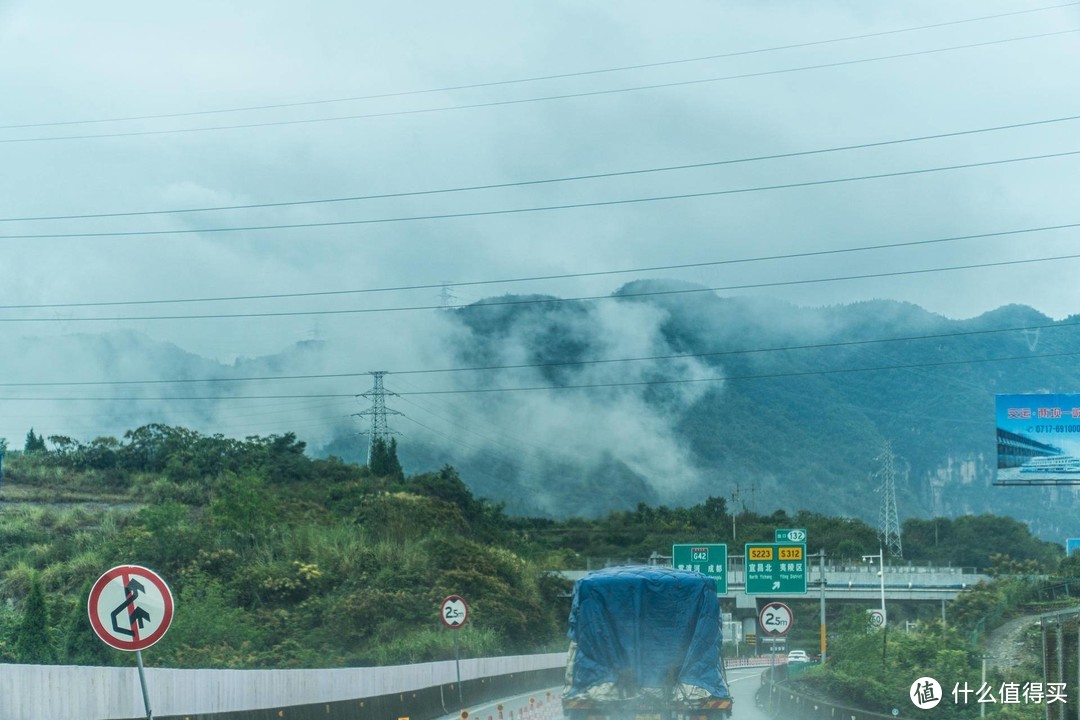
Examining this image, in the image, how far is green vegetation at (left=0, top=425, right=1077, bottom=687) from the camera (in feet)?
174

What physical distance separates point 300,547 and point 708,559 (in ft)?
96.4

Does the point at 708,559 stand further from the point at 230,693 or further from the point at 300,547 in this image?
the point at 230,693

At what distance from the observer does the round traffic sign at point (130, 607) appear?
15.7 metres

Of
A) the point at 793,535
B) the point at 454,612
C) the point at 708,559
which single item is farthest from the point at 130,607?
the point at 793,535

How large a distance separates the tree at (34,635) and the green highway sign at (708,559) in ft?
86.8

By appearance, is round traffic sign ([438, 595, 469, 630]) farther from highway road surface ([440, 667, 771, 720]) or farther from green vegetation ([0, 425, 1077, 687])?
green vegetation ([0, 425, 1077, 687])

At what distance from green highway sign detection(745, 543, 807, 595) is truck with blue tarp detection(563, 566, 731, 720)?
1115 inches

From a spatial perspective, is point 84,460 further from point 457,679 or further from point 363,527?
point 457,679

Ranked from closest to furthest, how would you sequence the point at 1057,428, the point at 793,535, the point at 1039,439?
1. the point at 793,535
2. the point at 1057,428
3. the point at 1039,439

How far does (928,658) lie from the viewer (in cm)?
3994

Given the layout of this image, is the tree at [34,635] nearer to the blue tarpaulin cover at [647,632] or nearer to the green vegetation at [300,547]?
the green vegetation at [300,547]

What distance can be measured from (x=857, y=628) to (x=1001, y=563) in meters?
37.9

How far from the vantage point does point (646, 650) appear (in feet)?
82.4

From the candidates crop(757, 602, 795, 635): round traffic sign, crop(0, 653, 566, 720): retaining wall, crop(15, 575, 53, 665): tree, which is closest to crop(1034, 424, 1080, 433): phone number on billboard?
crop(757, 602, 795, 635): round traffic sign
